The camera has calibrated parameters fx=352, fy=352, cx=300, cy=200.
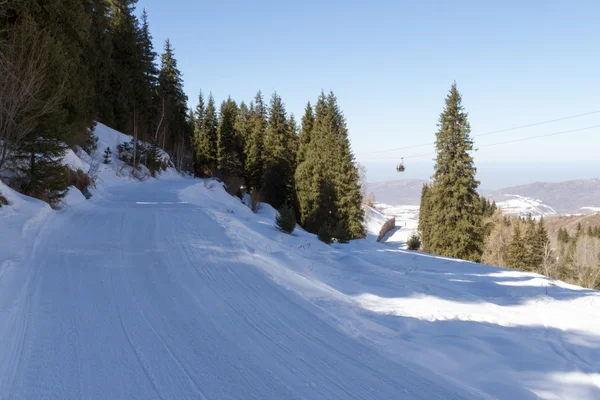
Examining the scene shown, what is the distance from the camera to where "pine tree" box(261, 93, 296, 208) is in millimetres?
38844

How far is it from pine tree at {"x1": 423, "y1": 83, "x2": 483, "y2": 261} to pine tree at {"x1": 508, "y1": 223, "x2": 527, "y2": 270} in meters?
11.3

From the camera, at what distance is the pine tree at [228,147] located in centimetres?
4866

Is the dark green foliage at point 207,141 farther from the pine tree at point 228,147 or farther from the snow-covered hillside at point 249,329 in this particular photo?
the snow-covered hillside at point 249,329

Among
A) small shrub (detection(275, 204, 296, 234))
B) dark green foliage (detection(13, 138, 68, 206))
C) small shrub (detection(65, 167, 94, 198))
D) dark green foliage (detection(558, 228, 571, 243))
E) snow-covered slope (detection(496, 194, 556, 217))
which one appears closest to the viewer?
dark green foliage (detection(13, 138, 68, 206))

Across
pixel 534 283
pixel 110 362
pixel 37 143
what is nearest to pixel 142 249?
pixel 110 362

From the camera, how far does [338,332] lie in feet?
13.2

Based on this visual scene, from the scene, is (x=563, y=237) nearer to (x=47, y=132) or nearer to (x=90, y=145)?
(x=90, y=145)

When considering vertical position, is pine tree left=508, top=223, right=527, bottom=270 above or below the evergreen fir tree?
below

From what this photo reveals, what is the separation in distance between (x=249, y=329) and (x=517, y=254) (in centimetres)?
3801

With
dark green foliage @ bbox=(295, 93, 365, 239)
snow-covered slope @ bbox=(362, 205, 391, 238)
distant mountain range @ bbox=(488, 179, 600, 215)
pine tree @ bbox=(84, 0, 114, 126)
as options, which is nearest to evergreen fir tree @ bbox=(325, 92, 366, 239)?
dark green foliage @ bbox=(295, 93, 365, 239)

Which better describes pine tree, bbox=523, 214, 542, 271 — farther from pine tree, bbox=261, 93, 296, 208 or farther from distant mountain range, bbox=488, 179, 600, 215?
distant mountain range, bbox=488, 179, 600, 215

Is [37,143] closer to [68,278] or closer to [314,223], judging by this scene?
[68,278]

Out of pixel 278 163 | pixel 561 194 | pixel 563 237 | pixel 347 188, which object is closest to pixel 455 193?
pixel 347 188

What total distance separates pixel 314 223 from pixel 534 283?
23.2 m
